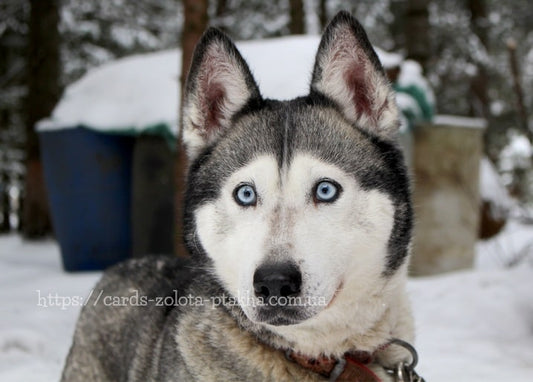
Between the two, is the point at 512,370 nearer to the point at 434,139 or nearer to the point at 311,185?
the point at 311,185

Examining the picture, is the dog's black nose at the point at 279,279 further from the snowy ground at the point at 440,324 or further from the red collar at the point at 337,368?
the snowy ground at the point at 440,324

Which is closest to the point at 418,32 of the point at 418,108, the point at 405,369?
the point at 418,108

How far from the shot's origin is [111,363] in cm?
261

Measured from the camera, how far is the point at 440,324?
4.45 metres

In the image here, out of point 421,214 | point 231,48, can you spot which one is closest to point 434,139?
point 421,214

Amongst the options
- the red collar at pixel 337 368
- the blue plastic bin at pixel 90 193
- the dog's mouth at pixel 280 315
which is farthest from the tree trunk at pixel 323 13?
the dog's mouth at pixel 280 315

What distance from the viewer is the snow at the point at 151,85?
5.56 m

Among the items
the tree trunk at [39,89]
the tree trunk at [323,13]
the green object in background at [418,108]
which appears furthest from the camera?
the tree trunk at [323,13]

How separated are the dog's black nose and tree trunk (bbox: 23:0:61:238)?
27.4 ft

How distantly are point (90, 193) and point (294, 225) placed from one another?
15.4ft

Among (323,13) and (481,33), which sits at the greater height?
(323,13)

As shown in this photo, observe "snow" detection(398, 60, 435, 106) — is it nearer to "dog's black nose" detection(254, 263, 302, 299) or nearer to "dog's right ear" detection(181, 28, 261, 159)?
"dog's right ear" detection(181, 28, 261, 159)

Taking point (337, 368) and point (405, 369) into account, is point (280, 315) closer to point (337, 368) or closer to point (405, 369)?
point (337, 368)

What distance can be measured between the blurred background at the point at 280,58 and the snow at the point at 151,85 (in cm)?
11
